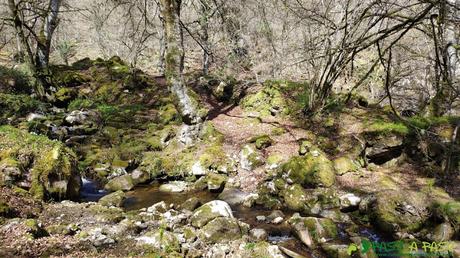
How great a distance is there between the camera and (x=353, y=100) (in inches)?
474

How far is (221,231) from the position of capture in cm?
559

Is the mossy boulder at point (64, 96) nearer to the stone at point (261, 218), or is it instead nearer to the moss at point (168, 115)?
the moss at point (168, 115)

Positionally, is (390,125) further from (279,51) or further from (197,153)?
(279,51)

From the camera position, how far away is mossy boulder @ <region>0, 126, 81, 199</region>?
661 centimetres

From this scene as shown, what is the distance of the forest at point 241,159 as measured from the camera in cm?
503

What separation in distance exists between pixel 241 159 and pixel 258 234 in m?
3.97

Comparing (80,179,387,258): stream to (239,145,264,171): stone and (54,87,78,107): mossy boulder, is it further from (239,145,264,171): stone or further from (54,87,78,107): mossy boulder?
(54,87,78,107): mossy boulder

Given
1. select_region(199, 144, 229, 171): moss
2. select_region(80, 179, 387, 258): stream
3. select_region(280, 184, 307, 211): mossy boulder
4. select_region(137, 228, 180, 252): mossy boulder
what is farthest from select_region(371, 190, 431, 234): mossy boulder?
select_region(137, 228, 180, 252): mossy boulder

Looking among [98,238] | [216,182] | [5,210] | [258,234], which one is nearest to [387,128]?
[216,182]

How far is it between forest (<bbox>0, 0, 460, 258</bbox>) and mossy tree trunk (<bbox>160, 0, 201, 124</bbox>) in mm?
43

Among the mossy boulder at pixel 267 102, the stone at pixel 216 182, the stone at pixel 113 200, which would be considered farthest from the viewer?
the mossy boulder at pixel 267 102

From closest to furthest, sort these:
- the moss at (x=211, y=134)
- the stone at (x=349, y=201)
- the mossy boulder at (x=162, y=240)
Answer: the mossy boulder at (x=162, y=240), the stone at (x=349, y=201), the moss at (x=211, y=134)

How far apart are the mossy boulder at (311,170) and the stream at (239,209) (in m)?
1.18

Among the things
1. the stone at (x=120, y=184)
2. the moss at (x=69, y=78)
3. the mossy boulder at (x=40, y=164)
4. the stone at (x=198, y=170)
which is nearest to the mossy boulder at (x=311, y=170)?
the stone at (x=198, y=170)
